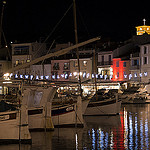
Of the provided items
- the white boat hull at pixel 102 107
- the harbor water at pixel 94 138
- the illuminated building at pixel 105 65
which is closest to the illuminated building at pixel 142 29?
the illuminated building at pixel 105 65

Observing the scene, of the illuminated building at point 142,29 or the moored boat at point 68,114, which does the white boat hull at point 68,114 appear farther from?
the illuminated building at point 142,29

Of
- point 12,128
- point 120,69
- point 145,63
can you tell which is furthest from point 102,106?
point 120,69

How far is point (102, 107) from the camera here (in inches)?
1706

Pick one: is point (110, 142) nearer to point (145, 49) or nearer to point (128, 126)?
point (128, 126)

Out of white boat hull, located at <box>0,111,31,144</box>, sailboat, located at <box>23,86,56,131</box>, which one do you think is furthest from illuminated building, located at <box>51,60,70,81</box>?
white boat hull, located at <box>0,111,31,144</box>

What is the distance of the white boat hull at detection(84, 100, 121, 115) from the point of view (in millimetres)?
42803

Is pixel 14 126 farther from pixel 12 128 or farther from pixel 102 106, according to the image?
pixel 102 106

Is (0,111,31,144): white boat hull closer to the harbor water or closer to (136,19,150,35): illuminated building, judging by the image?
the harbor water

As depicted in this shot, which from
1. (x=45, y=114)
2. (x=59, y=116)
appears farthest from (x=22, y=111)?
(x=59, y=116)

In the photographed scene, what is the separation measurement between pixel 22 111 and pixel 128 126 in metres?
12.5

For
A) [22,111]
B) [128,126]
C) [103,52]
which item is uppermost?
[103,52]

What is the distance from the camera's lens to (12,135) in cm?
2414

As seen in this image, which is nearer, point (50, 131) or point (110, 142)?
point (110, 142)

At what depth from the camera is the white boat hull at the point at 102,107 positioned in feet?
140
